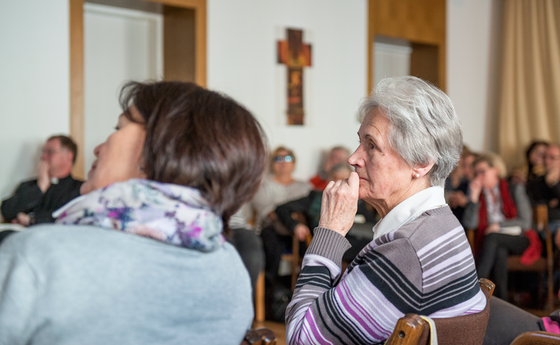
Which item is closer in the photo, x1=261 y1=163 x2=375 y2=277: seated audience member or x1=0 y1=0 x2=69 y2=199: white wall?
x1=0 y1=0 x2=69 y2=199: white wall

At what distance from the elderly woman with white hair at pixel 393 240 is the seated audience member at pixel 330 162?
3.35 metres

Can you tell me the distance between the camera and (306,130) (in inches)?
201

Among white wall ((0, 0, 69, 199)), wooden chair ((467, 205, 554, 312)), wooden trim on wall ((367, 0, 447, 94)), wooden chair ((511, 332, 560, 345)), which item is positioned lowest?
wooden chair ((467, 205, 554, 312))

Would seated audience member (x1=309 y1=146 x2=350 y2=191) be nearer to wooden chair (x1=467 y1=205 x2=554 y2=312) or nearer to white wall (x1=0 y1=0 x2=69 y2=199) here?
wooden chair (x1=467 y1=205 x2=554 y2=312)

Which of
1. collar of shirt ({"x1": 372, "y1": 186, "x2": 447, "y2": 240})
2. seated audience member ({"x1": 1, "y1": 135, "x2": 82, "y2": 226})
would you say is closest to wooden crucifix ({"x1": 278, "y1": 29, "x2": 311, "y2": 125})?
seated audience member ({"x1": 1, "y1": 135, "x2": 82, "y2": 226})

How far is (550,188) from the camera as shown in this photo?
4609 millimetres

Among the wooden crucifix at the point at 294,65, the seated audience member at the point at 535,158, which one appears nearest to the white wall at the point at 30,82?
the wooden crucifix at the point at 294,65

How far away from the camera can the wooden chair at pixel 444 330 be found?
907mm

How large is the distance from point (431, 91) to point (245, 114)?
614mm

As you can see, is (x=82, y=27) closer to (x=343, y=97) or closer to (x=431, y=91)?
(x=343, y=97)

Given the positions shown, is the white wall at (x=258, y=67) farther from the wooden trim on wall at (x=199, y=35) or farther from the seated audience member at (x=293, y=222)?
the seated audience member at (x=293, y=222)

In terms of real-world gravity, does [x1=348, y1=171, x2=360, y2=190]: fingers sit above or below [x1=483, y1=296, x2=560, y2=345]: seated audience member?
above

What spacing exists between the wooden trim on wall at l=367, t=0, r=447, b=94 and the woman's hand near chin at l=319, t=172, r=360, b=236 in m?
4.20

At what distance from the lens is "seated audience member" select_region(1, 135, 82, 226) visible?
3.40 meters
